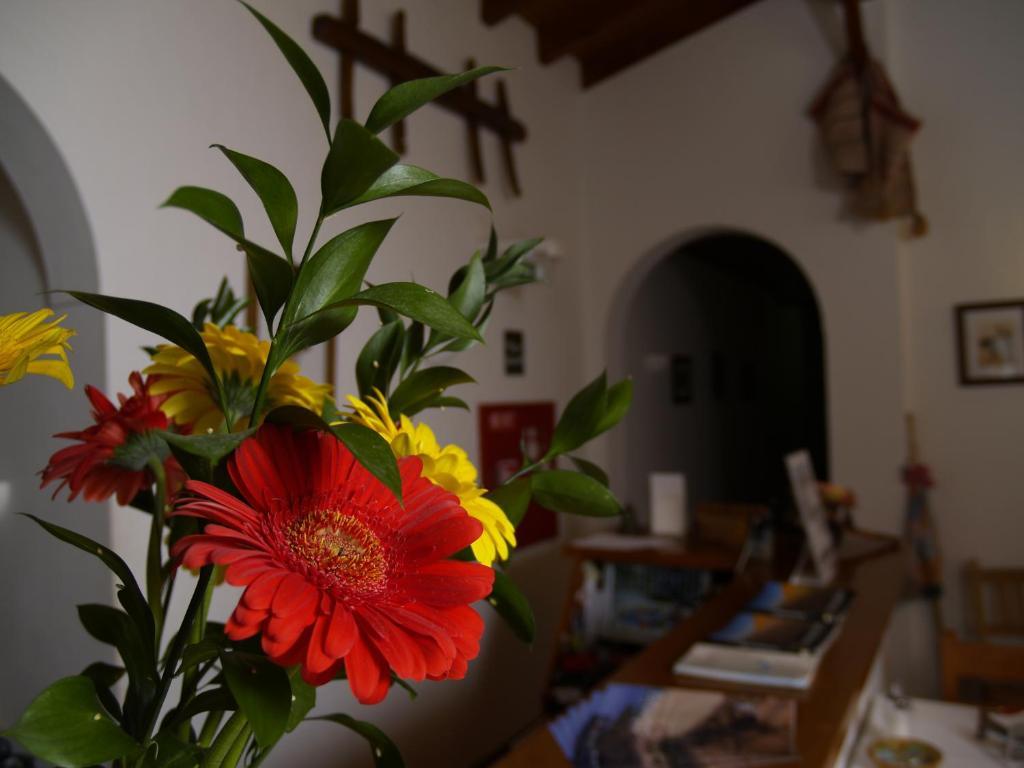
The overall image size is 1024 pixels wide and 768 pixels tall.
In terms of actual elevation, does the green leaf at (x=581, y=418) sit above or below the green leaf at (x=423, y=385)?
below

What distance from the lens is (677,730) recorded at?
1.47 m

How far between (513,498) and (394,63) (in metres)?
2.57

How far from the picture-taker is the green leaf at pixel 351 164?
359 millimetres

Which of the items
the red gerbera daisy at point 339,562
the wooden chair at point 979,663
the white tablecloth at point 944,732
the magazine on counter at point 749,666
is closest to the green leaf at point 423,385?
the red gerbera daisy at point 339,562

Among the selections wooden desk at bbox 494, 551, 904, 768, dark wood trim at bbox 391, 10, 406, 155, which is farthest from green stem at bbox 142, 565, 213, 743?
dark wood trim at bbox 391, 10, 406, 155

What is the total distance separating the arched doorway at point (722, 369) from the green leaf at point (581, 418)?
11.1 ft

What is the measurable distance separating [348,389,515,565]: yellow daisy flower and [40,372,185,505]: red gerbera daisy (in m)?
0.16

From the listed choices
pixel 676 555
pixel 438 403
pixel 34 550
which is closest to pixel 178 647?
pixel 438 403

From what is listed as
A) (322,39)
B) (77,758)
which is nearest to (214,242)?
(322,39)

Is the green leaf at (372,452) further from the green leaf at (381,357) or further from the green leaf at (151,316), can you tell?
the green leaf at (381,357)

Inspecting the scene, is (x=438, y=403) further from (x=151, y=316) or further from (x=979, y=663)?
(x=979, y=663)

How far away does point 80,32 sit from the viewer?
1.72 metres

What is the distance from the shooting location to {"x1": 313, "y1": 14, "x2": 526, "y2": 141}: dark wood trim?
257 cm

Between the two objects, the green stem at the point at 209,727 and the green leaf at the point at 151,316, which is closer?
the green leaf at the point at 151,316
